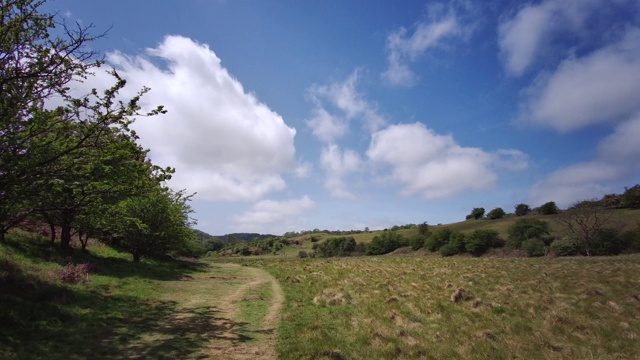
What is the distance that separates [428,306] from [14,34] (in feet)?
62.3

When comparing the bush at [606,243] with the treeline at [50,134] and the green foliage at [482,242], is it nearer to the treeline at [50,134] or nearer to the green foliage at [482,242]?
the green foliage at [482,242]

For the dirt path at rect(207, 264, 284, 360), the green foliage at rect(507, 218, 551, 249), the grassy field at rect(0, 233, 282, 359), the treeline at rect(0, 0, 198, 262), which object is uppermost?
the treeline at rect(0, 0, 198, 262)

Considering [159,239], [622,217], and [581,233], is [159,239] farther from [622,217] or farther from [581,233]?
[622,217]

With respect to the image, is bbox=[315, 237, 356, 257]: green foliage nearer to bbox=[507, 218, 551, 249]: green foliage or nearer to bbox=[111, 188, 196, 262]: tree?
bbox=[507, 218, 551, 249]: green foliage

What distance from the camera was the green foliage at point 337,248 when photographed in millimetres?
136812

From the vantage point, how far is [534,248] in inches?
2667

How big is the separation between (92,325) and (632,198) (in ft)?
395

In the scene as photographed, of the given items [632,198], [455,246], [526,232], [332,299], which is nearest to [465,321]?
[332,299]

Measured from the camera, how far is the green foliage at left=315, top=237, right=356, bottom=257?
449ft

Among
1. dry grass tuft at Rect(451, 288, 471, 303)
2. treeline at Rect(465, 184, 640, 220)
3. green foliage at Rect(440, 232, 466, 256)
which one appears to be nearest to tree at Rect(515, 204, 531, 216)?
treeline at Rect(465, 184, 640, 220)

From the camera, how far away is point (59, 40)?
9977 mm

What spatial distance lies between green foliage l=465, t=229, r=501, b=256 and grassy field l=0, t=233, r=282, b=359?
77973 mm

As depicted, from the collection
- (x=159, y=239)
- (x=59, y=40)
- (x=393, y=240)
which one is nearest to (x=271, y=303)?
(x=59, y=40)

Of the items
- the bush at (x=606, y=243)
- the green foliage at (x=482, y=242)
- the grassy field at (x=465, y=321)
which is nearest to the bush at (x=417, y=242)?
the green foliage at (x=482, y=242)
